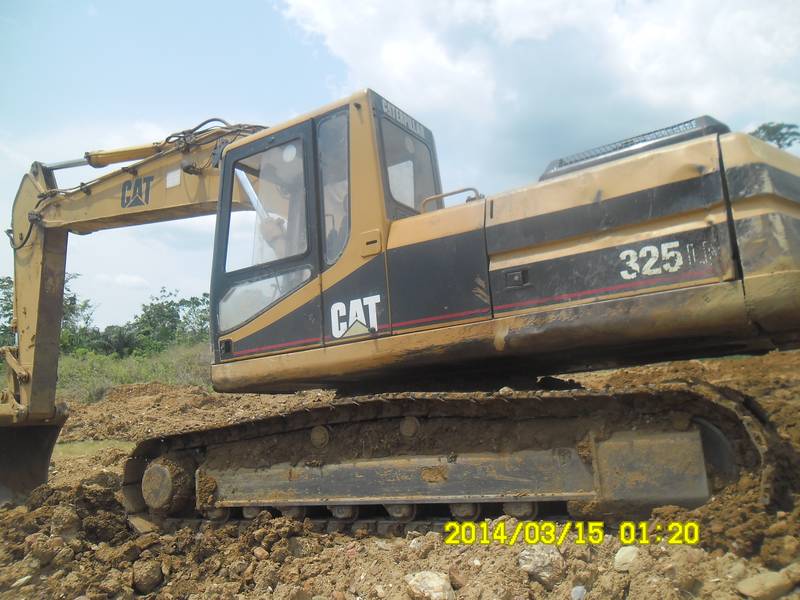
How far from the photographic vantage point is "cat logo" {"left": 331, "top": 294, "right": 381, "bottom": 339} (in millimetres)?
3492

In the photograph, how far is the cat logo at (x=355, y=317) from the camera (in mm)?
3492

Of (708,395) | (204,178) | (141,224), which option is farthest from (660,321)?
(141,224)

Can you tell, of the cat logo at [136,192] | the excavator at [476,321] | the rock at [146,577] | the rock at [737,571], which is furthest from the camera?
the cat logo at [136,192]

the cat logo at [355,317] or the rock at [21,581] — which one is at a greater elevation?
the cat logo at [355,317]

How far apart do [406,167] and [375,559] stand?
264 cm

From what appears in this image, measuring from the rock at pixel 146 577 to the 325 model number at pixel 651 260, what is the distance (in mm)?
3130

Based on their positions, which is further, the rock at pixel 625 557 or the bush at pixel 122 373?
the bush at pixel 122 373

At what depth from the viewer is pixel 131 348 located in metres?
25.2

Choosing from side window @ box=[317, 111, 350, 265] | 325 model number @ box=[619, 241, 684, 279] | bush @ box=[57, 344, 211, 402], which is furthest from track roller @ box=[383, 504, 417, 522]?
bush @ box=[57, 344, 211, 402]

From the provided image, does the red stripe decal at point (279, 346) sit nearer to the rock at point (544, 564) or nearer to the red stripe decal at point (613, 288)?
the red stripe decal at point (613, 288)

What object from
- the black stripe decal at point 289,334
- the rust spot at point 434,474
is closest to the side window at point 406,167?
the black stripe decal at point 289,334

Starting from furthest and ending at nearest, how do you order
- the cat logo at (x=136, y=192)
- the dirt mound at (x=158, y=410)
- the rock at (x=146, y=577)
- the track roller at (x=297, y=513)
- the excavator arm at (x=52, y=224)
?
the dirt mound at (x=158, y=410)
the cat logo at (x=136, y=192)
the excavator arm at (x=52, y=224)
the track roller at (x=297, y=513)
the rock at (x=146, y=577)

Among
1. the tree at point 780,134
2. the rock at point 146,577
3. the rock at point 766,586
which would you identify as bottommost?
the rock at point 146,577

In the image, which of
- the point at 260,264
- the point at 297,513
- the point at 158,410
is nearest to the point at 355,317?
the point at 260,264
